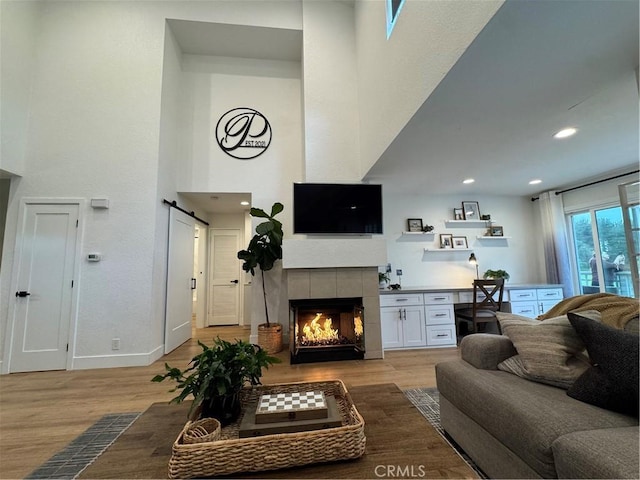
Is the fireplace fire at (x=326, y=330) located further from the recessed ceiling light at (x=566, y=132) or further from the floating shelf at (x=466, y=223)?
the recessed ceiling light at (x=566, y=132)

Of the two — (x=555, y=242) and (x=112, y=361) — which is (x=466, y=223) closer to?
(x=555, y=242)

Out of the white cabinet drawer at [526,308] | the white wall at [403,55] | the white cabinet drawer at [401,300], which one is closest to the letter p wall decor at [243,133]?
the white wall at [403,55]

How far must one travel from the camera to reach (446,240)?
4785 mm

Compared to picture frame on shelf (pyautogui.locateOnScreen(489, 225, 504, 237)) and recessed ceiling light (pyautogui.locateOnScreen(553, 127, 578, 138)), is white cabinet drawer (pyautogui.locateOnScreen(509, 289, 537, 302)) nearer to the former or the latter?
picture frame on shelf (pyautogui.locateOnScreen(489, 225, 504, 237))

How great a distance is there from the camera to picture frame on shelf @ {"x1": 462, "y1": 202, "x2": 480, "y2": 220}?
4.87 meters

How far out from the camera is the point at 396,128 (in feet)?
8.95

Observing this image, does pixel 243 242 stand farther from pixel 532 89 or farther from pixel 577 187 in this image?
pixel 577 187

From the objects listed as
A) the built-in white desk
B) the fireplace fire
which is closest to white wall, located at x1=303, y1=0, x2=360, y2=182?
the fireplace fire

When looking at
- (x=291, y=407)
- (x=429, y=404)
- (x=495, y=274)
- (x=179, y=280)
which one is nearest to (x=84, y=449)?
(x=291, y=407)

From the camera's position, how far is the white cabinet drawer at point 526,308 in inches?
162

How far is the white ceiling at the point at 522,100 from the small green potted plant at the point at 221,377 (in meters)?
2.20

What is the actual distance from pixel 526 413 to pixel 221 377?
1.35 metres

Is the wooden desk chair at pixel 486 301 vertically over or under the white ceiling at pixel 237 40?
under

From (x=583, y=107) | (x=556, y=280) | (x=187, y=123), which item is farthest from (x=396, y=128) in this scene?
(x=556, y=280)
